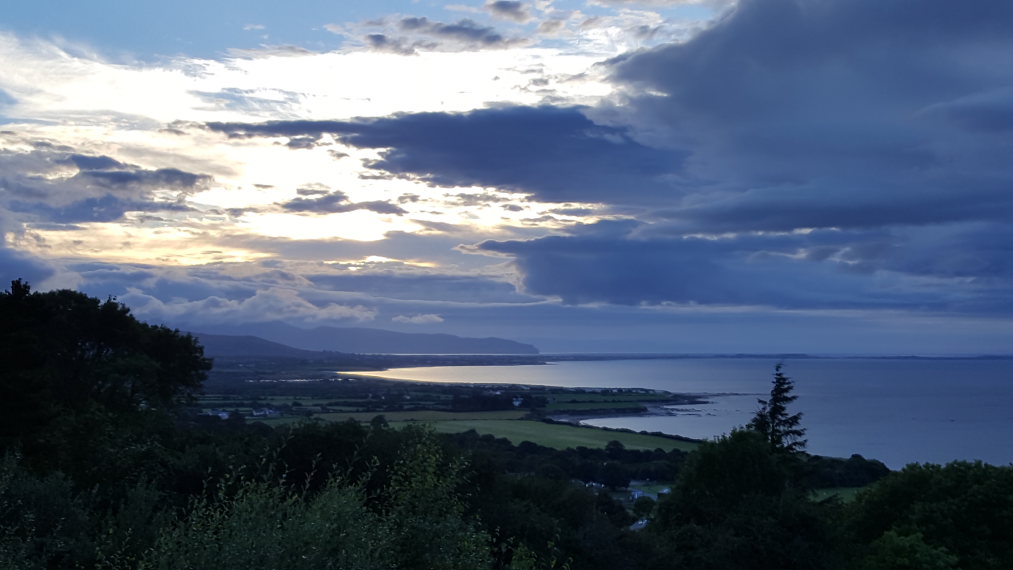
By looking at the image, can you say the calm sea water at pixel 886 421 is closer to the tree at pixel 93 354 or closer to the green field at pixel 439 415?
the green field at pixel 439 415

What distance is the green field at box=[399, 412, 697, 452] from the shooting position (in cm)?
5606

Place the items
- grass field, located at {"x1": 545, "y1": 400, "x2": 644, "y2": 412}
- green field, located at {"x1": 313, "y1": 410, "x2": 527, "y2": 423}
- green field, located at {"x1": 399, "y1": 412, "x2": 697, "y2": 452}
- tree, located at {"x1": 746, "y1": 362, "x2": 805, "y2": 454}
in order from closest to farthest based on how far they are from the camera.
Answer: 1. tree, located at {"x1": 746, "y1": 362, "x2": 805, "y2": 454}
2. green field, located at {"x1": 399, "y1": 412, "x2": 697, "y2": 452}
3. green field, located at {"x1": 313, "y1": 410, "x2": 527, "y2": 423}
4. grass field, located at {"x1": 545, "y1": 400, "x2": 644, "y2": 412}

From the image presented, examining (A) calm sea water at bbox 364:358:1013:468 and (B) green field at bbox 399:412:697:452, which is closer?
(B) green field at bbox 399:412:697:452

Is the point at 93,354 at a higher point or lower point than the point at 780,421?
higher

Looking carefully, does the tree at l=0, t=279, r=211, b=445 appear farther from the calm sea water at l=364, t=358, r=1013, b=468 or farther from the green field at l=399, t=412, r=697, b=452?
the calm sea water at l=364, t=358, r=1013, b=468

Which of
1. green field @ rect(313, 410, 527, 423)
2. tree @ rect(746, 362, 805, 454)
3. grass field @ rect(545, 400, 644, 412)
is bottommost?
grass field @ rect(545, 400, 644, 412)

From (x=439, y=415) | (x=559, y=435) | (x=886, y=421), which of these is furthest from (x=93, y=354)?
(x=886, y=421)

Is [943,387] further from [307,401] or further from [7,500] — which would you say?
[7,500]

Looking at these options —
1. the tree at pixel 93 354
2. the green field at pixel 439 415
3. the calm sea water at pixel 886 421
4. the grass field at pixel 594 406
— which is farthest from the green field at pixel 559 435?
the tree at pixel 93 354

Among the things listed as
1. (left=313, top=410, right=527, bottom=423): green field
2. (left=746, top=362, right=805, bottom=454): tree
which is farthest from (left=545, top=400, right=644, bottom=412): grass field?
(left=746, top=362, right=805, bottom=454): tree

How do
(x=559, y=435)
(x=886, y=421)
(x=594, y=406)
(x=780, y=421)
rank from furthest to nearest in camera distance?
1. (x=594, y=406)
2. (x=886, y=421)
3. (x=559, y=435)
4. (x=780, y=421)

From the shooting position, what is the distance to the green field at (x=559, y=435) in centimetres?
5606

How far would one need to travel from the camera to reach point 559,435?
6006cm

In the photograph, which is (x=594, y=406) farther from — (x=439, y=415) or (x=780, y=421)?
(x=780, y=421)
